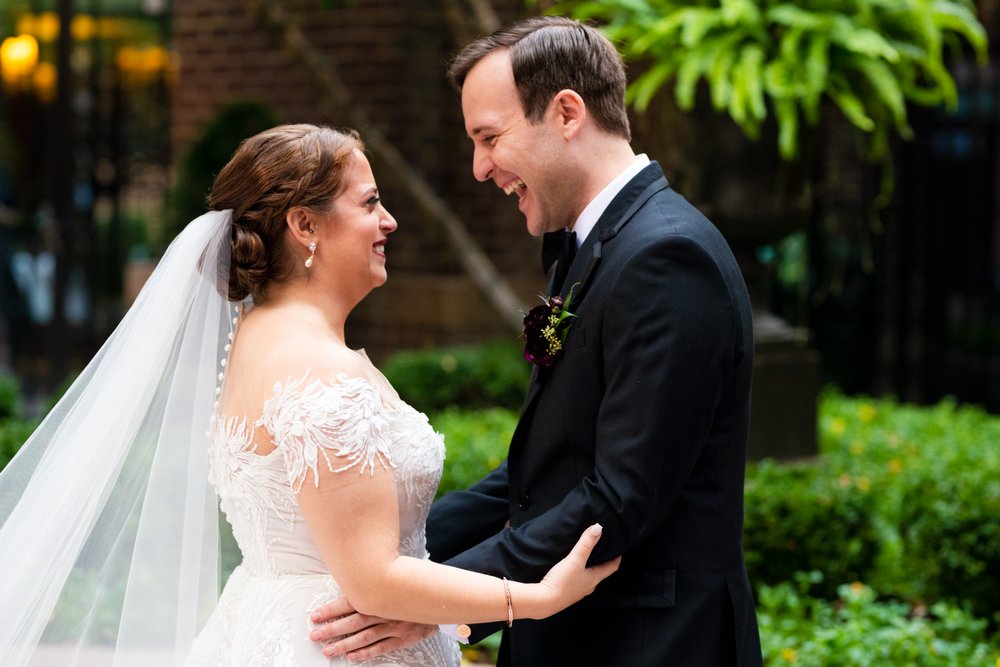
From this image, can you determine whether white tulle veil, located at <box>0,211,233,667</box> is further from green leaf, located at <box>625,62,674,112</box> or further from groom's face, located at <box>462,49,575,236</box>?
green leaf, located at <box>625,62,674,112</box>

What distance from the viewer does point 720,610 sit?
2572mm

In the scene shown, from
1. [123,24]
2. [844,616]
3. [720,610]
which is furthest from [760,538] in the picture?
[123,24]

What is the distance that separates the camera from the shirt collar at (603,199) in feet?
8.80

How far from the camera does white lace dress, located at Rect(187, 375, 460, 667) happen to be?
96.5 inches

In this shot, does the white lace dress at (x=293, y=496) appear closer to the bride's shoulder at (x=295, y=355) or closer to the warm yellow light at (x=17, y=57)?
the bride's shoulder at (x=295, y=355)

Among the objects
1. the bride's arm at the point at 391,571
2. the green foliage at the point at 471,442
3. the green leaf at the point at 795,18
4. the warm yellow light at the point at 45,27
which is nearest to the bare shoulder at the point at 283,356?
the bride's arm at the point at 391,571

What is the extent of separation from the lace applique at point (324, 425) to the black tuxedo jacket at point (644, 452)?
0.31 metres

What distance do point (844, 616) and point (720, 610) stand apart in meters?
2.47

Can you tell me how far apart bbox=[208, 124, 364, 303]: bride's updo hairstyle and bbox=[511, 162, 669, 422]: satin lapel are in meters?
0.56

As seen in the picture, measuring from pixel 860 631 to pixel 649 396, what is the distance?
2550 millimetres

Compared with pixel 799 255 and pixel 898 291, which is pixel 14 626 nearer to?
pixel 799 255

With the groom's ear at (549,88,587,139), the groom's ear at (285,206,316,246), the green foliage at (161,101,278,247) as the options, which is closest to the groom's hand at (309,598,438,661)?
the groom's ear at (285,206,316,246)

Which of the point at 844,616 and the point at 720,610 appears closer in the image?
the point at 720,610

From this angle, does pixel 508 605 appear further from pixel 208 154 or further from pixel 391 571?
pixel 208 154
